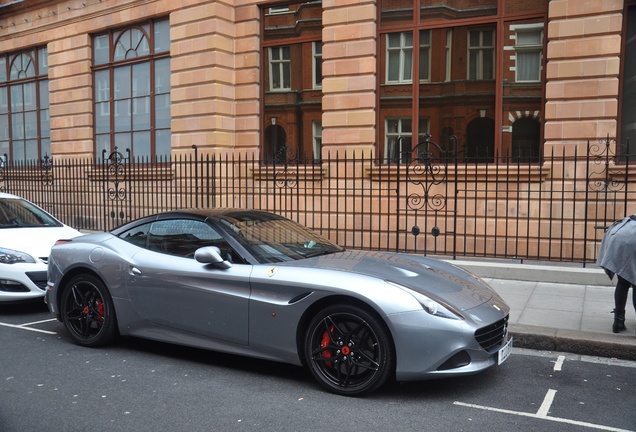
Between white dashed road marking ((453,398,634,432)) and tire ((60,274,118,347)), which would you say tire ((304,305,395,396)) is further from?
tire ((60,274,118,347))

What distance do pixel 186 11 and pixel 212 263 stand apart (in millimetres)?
10468

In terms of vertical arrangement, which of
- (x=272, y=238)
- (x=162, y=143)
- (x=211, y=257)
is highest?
(x=162, y=143)

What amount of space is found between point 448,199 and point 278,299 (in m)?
7.07

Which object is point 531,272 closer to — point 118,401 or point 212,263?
point 212,263

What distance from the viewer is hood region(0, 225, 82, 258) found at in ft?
24.2

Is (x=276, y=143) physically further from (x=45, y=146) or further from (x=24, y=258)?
(x=45, y=146)

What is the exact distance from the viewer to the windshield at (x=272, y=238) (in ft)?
16.8

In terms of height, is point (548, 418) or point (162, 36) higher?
A: point (162, 36)

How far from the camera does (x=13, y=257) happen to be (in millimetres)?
7211

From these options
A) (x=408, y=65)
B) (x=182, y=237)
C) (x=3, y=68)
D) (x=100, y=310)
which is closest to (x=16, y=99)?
(x=3, y=68)

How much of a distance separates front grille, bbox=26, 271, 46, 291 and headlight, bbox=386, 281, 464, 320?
497cm

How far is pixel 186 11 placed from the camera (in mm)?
13789

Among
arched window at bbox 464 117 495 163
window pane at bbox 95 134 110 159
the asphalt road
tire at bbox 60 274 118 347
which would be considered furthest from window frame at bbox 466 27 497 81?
window pane at bbox 95 134 110 159

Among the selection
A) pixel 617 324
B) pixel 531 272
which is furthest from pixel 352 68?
pixel 617 324
